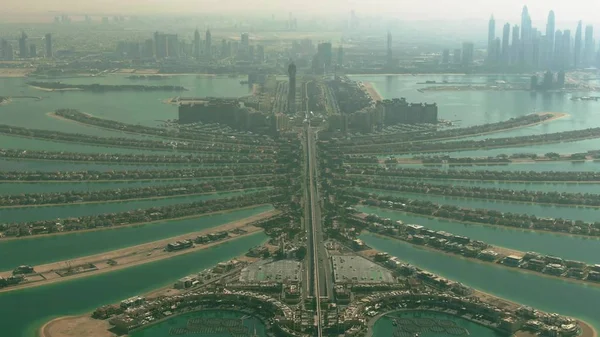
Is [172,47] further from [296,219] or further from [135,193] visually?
Answer: [296,219]

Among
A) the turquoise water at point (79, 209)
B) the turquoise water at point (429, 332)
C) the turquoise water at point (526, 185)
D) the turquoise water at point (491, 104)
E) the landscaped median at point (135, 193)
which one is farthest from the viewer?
the turquoise water at point (491, 104)

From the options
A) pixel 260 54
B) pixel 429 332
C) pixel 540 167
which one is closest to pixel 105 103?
pixel 540 167

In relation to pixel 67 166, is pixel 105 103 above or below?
above

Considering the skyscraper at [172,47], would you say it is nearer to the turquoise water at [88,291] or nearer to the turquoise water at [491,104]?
the turquoise water at [491,104]

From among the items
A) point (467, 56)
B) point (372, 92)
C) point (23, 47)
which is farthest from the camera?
point (467, 56)

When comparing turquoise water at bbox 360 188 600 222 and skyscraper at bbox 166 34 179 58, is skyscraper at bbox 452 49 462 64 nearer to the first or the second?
skyscraper at bbox 166 34 179 58

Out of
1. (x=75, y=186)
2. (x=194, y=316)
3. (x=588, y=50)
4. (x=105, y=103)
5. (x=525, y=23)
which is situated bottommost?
(x=194, y=316)

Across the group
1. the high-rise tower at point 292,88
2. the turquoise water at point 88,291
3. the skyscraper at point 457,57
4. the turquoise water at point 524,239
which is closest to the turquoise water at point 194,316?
the turquoise water at point 88,291
